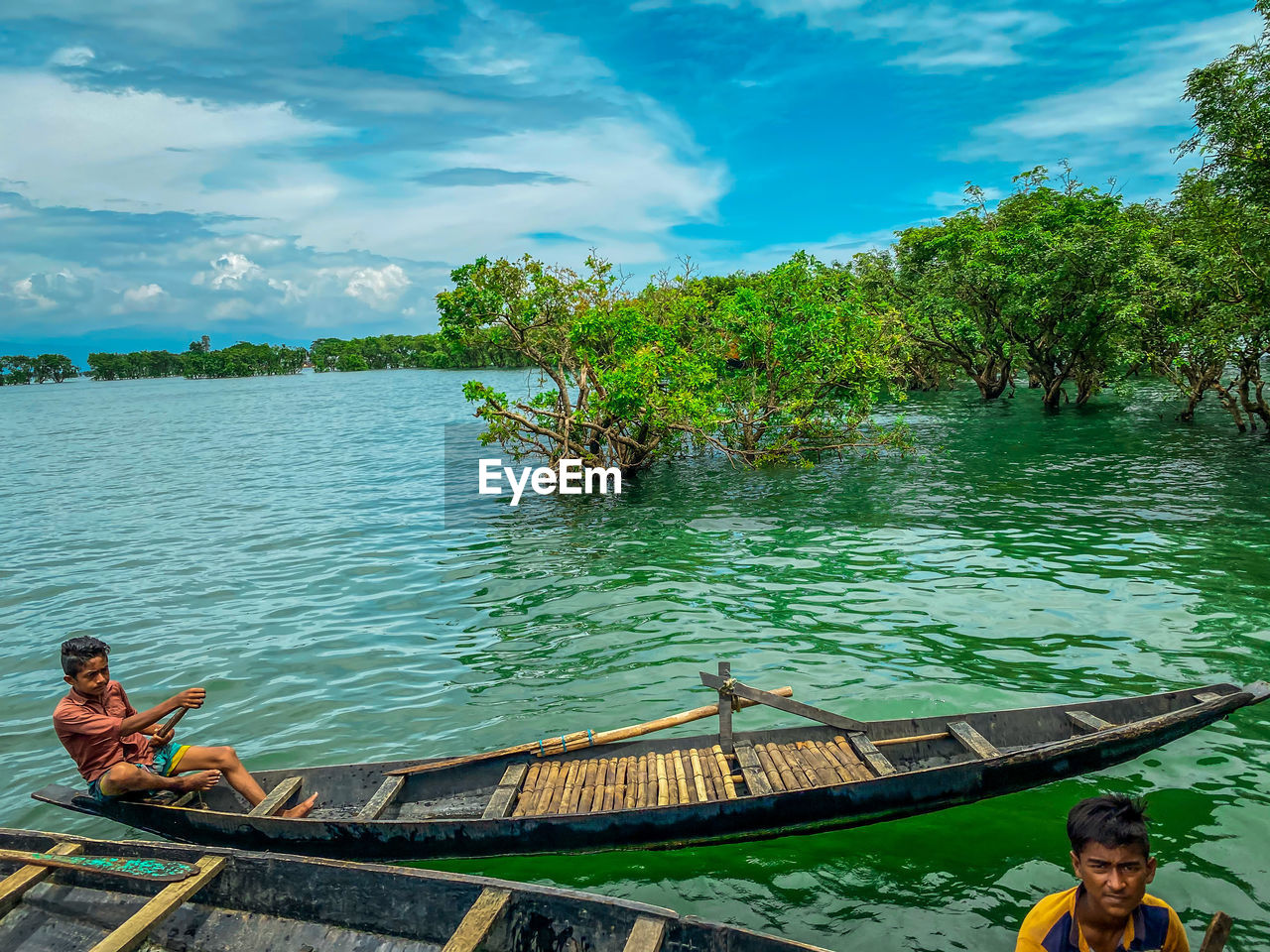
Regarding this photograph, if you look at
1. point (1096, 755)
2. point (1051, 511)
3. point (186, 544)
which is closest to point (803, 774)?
point (1096, 755)

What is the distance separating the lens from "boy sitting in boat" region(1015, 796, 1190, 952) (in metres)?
3.50

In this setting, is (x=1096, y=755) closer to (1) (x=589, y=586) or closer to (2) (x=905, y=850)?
(2) (x=905, y=850)

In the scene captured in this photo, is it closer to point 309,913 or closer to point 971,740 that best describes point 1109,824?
point 971,740

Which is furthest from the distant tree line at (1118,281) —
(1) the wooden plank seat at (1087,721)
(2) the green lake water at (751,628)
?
(1) the wooden plank seat at (1087,721)

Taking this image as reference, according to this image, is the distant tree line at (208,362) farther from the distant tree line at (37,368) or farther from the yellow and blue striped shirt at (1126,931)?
the yellow and blue striped shirt at (1126,931)

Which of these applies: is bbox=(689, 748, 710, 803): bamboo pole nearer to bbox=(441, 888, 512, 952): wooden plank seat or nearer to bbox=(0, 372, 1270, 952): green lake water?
bbox=(0, 372, 1270, 952): green lake water

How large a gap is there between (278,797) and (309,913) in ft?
7.88

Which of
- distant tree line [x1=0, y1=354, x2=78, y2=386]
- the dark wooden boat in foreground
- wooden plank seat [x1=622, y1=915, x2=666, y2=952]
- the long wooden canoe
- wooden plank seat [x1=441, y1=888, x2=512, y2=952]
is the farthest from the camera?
distant tree line [x1=0, y1=354, x2=78, y2=386]

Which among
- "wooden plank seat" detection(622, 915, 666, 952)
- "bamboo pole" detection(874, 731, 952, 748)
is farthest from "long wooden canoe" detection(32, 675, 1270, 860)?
"wooden plank seat" detection(622, 915, 666, 952)

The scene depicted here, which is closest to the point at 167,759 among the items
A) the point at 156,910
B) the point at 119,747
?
the point at 119,747

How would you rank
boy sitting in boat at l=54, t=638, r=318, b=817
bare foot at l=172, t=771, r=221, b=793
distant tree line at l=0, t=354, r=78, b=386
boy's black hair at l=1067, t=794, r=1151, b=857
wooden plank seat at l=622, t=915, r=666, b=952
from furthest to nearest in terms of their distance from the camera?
distant tree line at l=0, t=354, r=78, b=386 → bare foot at l=172, t=771, r=221, b=793 → boy sitting in boat at l=54, t=638, r=318, b=817 → wooden plank seat at l=622, t=915, r=666, b=952 → boy's black hair at l=1067, t=794, r=1151, b=857

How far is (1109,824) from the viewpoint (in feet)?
11.5

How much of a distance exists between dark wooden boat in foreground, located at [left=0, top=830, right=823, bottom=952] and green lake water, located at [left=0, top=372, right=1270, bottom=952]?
1.97 m

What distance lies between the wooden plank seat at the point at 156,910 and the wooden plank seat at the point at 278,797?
166 cm
